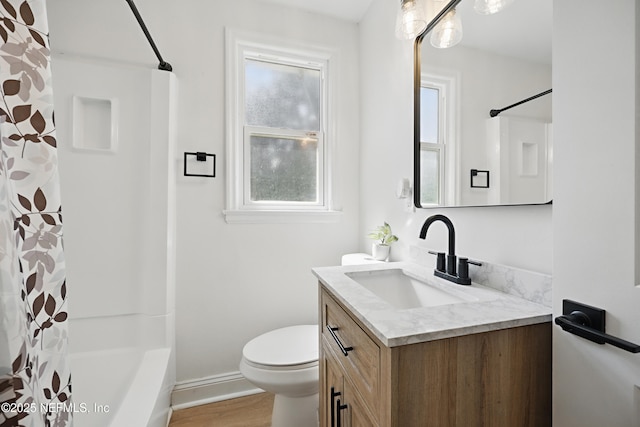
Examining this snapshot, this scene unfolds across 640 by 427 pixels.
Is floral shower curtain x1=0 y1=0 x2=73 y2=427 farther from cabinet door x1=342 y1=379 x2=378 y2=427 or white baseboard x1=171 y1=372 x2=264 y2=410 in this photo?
white baseboard x1=171 y1=372 x2=264 y2=410

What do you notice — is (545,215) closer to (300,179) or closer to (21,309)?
(21,309)

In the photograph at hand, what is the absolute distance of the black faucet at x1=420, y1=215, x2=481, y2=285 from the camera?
1.00m

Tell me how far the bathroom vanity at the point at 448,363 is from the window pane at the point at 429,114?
74cm

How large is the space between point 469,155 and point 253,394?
6.00ft

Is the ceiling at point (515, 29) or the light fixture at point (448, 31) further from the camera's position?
the light fixture at point (448, 31)

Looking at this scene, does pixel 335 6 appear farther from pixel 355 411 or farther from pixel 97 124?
pixel 355 411

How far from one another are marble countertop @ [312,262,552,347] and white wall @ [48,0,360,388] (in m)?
0.94

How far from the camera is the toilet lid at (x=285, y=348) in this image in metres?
1.28

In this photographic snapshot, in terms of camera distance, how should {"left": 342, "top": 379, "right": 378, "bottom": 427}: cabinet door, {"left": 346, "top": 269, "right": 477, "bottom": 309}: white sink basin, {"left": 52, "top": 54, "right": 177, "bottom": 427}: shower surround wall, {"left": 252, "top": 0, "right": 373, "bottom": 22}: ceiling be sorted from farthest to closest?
{"left": 252, "top": 0, "right": 373, "bottom": 22}: ceiling → {"left": 52, "top": 54, "right": 177, "bottom": 427}: shower surround wall → {"left": 346, "top": 269, "right": 477, "bottom": 309}: white sink basin → {"left": 342, "top": 379, "right": 378, "bottom": 427}: cabinet door

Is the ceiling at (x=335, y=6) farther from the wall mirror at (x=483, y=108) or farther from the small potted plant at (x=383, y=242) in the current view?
the small potted plant at (x=383, y=242)

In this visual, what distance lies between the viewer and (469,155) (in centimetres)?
109

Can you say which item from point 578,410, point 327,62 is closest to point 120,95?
point 327,62

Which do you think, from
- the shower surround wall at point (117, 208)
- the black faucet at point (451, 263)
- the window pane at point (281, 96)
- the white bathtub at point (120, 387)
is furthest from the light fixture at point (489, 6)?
the white bathtub at point (120, 387)

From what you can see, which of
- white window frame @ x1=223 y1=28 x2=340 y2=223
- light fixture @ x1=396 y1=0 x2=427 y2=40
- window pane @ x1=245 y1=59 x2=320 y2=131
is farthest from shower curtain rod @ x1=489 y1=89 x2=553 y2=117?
window pane @ x1=245 y1=59 x2=320 y2=131
